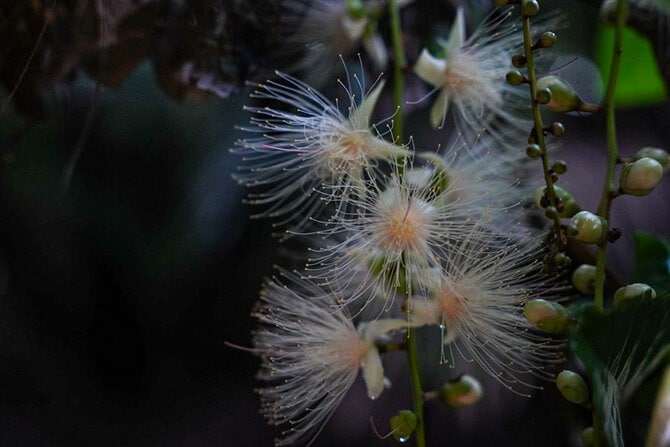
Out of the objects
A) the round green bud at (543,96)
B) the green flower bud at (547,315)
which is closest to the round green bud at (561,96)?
the round green bud at (543,96)

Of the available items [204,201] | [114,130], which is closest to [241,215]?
[204,201]

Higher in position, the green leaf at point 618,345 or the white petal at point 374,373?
the green leaf at point 618,345

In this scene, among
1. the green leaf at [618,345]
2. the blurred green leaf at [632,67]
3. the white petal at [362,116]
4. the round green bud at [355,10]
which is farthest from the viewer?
the blurred green leaf at [632,67]

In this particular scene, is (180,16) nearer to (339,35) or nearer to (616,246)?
(339,35)

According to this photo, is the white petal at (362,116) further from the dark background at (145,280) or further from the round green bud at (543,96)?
the dark background at (145,280)

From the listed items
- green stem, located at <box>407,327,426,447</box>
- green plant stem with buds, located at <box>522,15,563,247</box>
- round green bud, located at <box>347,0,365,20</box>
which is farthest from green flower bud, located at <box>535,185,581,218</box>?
round green bud, located at <box>347,0,365,20</box>

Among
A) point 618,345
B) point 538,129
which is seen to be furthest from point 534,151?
point 618,345
